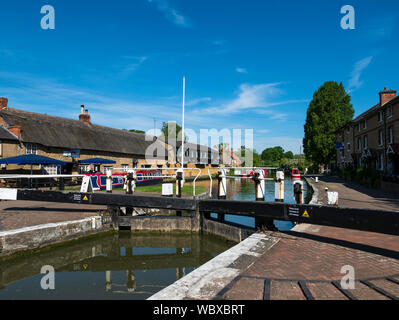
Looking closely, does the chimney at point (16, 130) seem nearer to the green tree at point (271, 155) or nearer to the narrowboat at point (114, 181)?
the narrowboat at point (114, 181)

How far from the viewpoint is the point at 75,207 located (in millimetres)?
10891

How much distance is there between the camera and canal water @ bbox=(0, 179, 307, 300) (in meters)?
5.05

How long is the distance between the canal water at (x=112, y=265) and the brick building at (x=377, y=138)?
21.1 metres

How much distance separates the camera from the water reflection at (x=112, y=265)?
5055mm

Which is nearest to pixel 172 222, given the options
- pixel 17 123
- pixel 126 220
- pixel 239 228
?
pixel 126 220

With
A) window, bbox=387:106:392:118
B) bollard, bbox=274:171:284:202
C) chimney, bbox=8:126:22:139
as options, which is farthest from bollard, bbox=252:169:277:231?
window, bbox=387:106:392:118

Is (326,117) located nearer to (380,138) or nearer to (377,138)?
(377,138)

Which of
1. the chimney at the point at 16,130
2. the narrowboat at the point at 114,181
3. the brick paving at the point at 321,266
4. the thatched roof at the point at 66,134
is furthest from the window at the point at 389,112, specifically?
the chimney at the point at 16,130

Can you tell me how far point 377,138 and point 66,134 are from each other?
3158cm

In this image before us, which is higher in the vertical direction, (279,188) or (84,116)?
(84,116)

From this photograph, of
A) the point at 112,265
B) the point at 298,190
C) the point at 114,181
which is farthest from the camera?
the point at 114,181

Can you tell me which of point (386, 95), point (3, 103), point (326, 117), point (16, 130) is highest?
point (326, 117)

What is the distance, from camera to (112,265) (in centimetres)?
659

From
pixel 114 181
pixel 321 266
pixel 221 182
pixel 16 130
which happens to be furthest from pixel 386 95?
pixel 16 130
